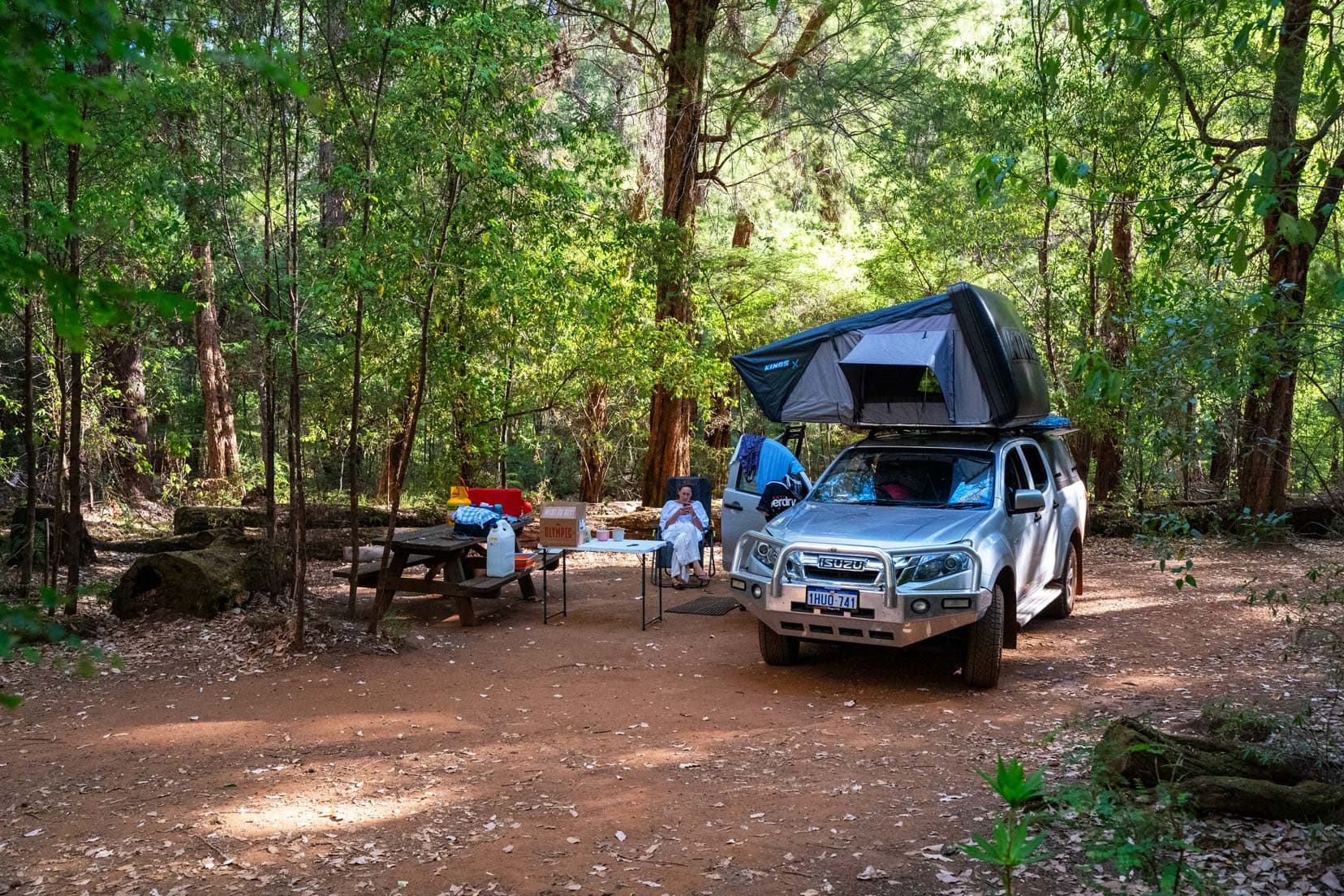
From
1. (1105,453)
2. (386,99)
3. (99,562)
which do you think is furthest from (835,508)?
(1105,453)

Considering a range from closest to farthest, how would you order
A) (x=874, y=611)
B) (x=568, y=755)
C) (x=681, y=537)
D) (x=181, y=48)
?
(x=181, y=48), (x=568, y=755), (x=874, y=611), (x=681, y=537)

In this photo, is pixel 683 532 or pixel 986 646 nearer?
pixel 986 646

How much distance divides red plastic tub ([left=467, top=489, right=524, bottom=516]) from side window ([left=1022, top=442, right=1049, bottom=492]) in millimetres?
5964

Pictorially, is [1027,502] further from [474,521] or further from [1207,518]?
[1207,518]

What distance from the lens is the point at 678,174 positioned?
17250 mm

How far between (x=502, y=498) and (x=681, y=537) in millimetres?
2248

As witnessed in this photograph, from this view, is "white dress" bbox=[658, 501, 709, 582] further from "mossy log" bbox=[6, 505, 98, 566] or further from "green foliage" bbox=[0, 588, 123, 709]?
"green foliage" bbox=[0, 588, 123, 709]

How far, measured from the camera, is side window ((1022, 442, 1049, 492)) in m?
9.11

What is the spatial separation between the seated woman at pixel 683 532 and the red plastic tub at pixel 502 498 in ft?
5.91

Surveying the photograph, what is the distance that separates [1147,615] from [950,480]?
333 centimetres

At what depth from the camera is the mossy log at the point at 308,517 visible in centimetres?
1478

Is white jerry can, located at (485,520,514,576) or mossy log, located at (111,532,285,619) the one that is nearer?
mossy log, located at (111,532,285,619)

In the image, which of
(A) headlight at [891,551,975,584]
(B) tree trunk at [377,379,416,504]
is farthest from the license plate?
(B) tree trunk at [377,379,416,504]

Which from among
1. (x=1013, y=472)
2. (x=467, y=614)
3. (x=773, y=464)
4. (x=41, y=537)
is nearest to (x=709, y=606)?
(x=773, y=464)
